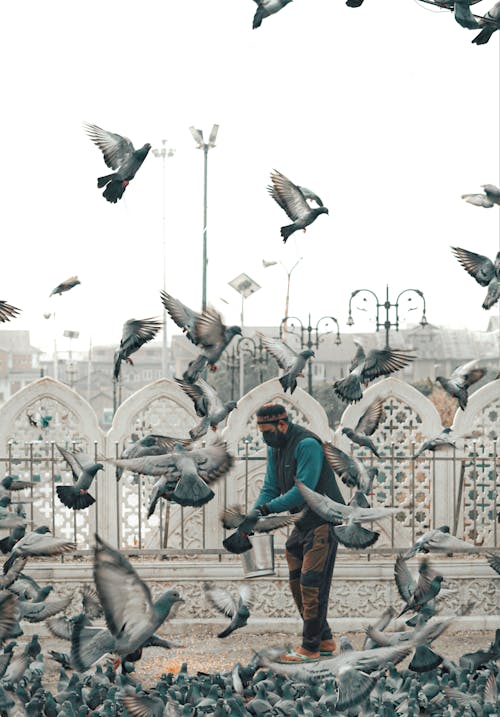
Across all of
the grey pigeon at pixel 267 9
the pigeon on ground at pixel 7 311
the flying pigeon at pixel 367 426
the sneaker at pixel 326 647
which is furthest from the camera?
the flying pigeon at pixel 367 426

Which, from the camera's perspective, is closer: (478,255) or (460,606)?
(478,255)

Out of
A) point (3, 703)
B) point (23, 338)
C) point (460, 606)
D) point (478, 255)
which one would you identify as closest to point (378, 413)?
point (478, 255)

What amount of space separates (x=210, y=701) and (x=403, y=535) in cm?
480

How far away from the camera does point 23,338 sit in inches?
3024

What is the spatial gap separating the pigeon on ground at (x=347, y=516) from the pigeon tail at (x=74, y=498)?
59.4 inches

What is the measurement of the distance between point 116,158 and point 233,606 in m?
3.13

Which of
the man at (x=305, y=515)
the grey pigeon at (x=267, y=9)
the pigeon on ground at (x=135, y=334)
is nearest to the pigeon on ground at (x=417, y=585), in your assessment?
the man at (x=305, y=515)

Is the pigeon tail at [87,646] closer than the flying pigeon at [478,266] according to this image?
Yes

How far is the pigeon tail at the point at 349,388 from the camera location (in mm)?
8820

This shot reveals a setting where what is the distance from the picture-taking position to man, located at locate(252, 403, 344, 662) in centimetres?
856

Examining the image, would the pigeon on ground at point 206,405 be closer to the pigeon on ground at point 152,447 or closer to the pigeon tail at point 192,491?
the pigeon on ground at point 152,447

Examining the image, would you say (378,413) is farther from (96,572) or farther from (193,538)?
(96,572)

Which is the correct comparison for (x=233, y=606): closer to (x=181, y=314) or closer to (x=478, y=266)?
(x=181, y=314)

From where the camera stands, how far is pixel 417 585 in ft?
26.4
